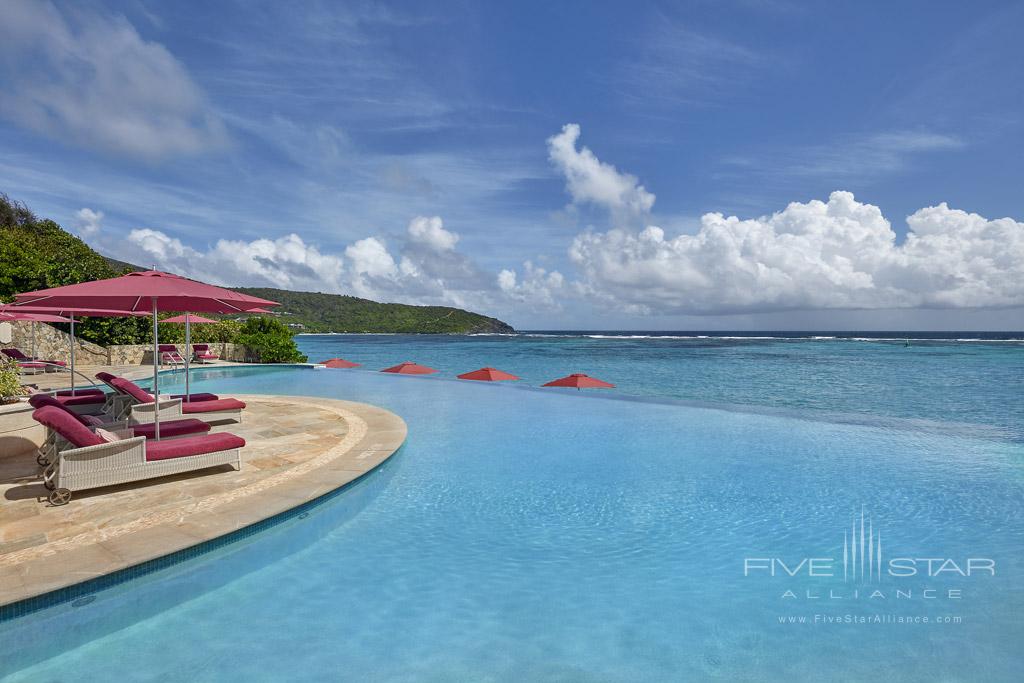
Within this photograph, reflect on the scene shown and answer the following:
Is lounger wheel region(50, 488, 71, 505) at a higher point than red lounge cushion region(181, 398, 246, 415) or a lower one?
lower

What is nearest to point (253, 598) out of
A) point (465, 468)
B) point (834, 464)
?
point (465, 468)

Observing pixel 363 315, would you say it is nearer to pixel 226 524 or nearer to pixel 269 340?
pixel 269 340

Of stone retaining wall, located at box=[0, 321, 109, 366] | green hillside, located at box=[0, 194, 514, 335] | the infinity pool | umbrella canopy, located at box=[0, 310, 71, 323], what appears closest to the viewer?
the infinity pool

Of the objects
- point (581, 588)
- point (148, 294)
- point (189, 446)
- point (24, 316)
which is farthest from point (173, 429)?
point (24, 316)

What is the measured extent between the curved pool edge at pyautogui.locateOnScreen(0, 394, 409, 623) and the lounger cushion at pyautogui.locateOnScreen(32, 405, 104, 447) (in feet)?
5.45

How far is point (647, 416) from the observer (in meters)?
12.6

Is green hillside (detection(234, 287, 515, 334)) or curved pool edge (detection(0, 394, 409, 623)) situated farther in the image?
green hillside (detection(234, 287, 515, 334))

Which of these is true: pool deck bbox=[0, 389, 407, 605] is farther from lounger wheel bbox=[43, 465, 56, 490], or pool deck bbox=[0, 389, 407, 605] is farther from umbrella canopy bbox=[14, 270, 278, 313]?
umbrella canopy bbox=[14, 270, 278, 313]

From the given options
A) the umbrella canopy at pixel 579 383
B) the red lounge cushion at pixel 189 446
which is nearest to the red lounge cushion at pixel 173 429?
the red lounge cushion at pixel 189 446

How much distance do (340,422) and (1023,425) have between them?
18.6 metres

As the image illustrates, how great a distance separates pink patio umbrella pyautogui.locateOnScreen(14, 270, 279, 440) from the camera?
573 cm

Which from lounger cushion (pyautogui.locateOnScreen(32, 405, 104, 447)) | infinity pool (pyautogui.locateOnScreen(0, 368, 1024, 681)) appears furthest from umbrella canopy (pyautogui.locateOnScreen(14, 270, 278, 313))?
infinity pool (pyautogui.locateOnScreen(0, 368, 1024, 681))

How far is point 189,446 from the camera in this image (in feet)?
19.6

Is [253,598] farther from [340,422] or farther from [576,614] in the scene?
[340,422]
